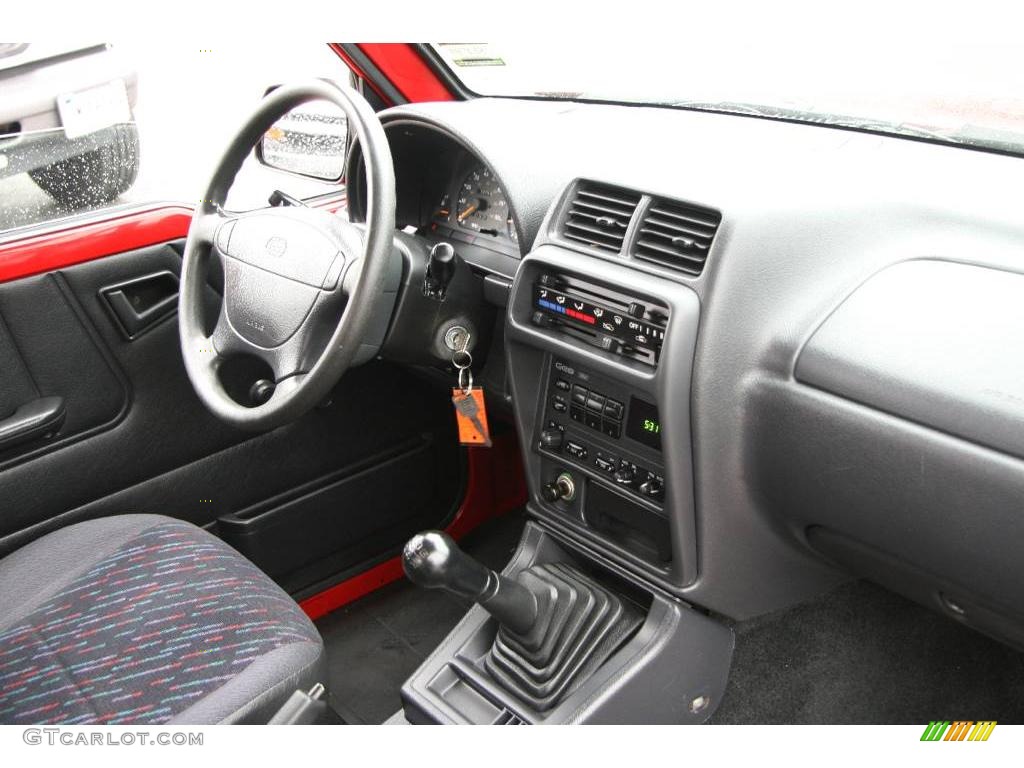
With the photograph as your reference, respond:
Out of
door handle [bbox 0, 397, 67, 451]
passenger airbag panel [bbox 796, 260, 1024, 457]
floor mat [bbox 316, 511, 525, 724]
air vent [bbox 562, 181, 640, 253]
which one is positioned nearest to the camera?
passenger airbag panel [bbox 796, 260, 1024, 457]

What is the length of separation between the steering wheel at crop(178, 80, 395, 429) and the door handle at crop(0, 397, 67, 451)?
31cm

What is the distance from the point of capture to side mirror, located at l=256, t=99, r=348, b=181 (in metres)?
2.00

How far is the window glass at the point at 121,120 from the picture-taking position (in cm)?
172

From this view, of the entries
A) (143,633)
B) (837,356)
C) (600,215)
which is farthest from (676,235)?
(143,633)

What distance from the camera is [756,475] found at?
1308 millimetres

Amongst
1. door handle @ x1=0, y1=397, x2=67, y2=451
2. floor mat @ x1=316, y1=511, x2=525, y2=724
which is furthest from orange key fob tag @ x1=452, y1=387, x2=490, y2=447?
door handle @ x1=0, y1=397, x2=67, y2=451

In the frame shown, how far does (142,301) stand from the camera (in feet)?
5.66

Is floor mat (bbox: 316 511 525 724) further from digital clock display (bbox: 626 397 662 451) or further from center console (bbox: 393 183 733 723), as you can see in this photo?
digital clock display (bbox: 626 397 662 451)

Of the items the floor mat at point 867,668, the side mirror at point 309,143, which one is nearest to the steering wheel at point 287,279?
the side mirror at point 309,143

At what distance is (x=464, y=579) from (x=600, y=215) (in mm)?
556

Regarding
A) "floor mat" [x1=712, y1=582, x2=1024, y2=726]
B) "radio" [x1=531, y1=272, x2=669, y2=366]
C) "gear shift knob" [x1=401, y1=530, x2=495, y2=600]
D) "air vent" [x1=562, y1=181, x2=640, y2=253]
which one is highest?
"air vent" [x1=562, y1=181, x2=640, y2=253]

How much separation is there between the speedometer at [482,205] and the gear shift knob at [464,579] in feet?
2.03

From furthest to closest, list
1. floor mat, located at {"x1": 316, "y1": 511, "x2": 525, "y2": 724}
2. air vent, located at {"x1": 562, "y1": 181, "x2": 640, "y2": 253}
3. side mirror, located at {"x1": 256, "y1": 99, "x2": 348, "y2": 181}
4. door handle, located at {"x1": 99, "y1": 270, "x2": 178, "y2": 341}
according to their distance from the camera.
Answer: side mirror, located at {"x1": 256, "y1": 99, "x2": 348, "y2": 181} < floor mat, located at {"x1": 316, "y1": 511, "x2": 525, "y2": 724} < door handle, located at {"x1": 99, "y1": 270, "x2": 178, "y2": 341} < air vent, located at {"x1": 562, "y1": 181, "x2": 640, "y2": 253}

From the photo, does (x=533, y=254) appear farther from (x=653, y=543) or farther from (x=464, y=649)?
(x=464, y=649)
